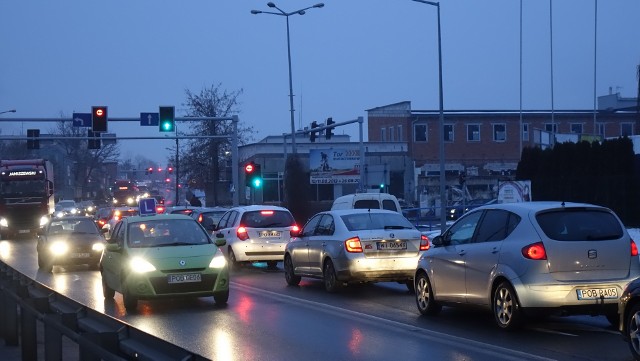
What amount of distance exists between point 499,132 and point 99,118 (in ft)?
143

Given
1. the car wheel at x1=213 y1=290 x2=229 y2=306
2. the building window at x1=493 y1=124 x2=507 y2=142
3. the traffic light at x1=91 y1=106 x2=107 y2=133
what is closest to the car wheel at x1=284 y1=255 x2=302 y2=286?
the car wheel at x1=213 y1=290 x2=229 y2=306

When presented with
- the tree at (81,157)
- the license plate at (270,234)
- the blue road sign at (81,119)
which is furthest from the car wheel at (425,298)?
the tree at (81,157)

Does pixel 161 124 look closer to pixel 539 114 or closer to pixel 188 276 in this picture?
pixel 188 276

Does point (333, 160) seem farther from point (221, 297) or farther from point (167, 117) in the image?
point (221, 297)

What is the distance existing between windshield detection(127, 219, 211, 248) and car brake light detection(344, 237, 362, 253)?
2.56m

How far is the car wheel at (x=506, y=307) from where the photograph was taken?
37.9 ft

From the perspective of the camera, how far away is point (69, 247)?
26.0 meters

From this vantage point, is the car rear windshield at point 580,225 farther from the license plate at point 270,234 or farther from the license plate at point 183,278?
the license plate at point 270,234

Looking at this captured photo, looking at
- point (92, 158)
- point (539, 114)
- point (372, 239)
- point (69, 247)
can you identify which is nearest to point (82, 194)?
point (92, 158)

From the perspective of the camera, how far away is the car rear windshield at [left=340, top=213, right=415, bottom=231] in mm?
Answer: 17547

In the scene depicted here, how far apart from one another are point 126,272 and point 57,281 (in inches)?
315

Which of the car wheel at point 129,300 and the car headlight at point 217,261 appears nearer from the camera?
the car wheel at point 129,300

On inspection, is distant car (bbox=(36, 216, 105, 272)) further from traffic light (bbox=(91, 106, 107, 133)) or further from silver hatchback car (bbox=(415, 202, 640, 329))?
silver hatchback car (bbox=(415, 202, 640, 329))

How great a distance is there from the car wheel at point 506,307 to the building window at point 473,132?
6460cm
